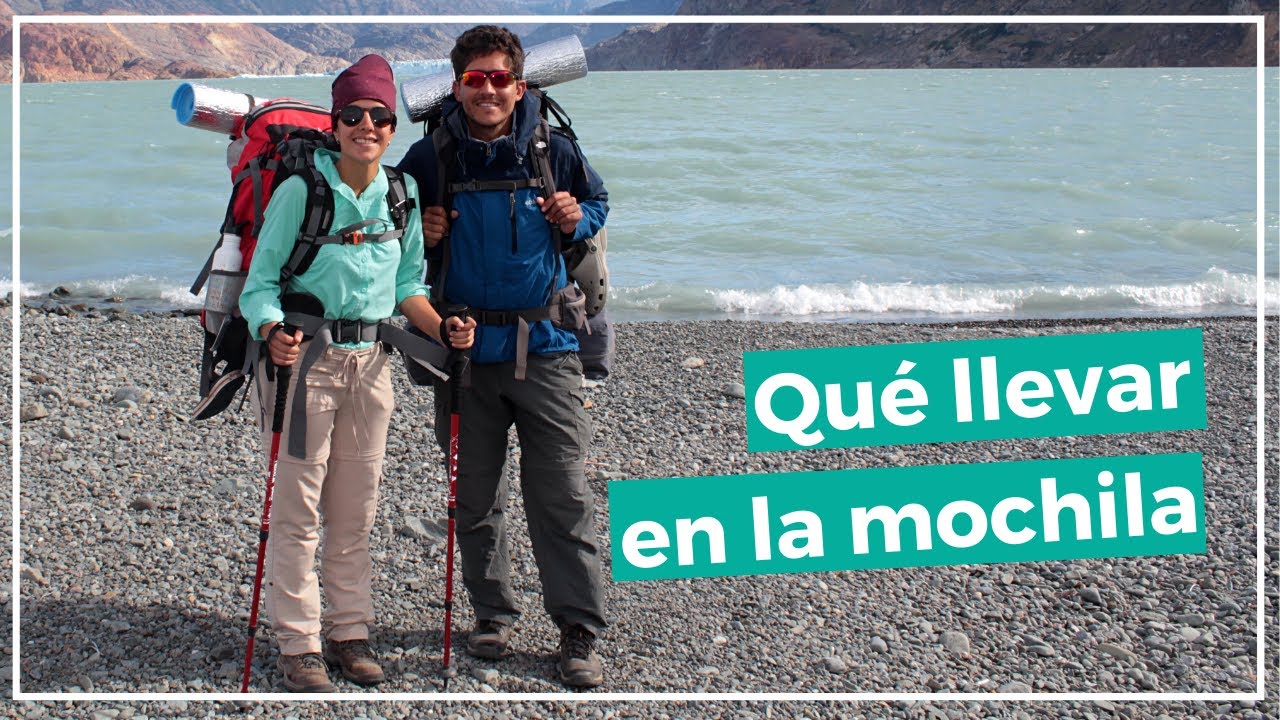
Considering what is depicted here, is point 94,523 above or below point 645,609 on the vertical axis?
above

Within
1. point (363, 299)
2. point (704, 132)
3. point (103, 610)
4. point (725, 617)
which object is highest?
point (704, 132)

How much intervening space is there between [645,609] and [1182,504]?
3054 millimetres

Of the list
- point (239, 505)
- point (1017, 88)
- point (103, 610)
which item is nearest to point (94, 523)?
point (239, 505)

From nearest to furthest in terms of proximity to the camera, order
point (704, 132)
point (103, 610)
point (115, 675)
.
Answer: point (115, 675) < point (103, 610) < point (704, 132)

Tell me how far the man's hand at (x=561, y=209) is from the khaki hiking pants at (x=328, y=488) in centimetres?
78

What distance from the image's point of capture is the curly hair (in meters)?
4.03

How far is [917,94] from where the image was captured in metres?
62.7

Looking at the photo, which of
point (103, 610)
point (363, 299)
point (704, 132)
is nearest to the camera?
point (363, 299)

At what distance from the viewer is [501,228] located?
4.14m

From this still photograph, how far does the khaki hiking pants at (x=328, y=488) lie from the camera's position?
4039mm

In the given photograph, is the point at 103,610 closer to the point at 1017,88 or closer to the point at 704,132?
the point at 704,132

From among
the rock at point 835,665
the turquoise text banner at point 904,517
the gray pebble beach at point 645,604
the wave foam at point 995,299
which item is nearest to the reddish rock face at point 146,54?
the wave foam at point 995,299

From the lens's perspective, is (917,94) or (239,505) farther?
(917,94)

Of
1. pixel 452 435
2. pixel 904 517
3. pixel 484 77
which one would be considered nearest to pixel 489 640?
pixel 452 435
